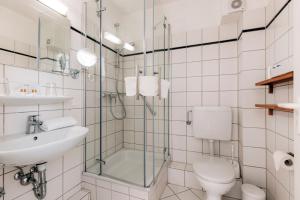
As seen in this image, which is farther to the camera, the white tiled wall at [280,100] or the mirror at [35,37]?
the white tiled wall at [280,100]

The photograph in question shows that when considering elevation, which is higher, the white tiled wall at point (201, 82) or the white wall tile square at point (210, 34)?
the white wall tile square at point (210, 34)

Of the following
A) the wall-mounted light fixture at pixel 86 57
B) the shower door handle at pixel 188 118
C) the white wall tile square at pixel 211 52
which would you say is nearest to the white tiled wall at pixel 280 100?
the white wall tile square at pixel 211 52

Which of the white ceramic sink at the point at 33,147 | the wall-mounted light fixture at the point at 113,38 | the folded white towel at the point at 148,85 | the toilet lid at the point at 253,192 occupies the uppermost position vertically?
the wall-mounted light fixture at the point at 113,38

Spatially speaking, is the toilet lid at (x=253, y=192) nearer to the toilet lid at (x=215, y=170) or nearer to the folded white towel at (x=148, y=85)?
the toilet lid at (x=215, y=170)

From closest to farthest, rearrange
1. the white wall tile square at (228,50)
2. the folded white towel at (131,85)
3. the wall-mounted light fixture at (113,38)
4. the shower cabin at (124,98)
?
1. the folded white towel at (131,85)
2. the shower cabin at (124,98)
3. the wall-mounted light fixture at (113,38)
4. the white wall tile square at (228,50)

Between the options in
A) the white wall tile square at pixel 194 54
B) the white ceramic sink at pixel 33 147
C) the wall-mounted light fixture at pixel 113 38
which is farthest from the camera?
the white wall tile square at pixel 194 54

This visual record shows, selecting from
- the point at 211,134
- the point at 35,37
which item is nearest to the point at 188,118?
the point at 211,134

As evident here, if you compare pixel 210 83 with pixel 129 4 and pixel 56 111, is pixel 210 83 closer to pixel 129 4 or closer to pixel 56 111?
pixel 129 4

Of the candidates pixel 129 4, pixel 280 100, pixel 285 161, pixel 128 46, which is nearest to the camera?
pixel 285 161

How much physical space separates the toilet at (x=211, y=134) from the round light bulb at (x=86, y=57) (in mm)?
1300

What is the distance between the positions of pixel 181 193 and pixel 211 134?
30.3 inches

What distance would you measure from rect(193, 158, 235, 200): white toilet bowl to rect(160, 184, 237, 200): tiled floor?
0.36m

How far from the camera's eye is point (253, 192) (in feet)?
4.21

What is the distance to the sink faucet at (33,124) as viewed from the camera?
1016 millimetres
